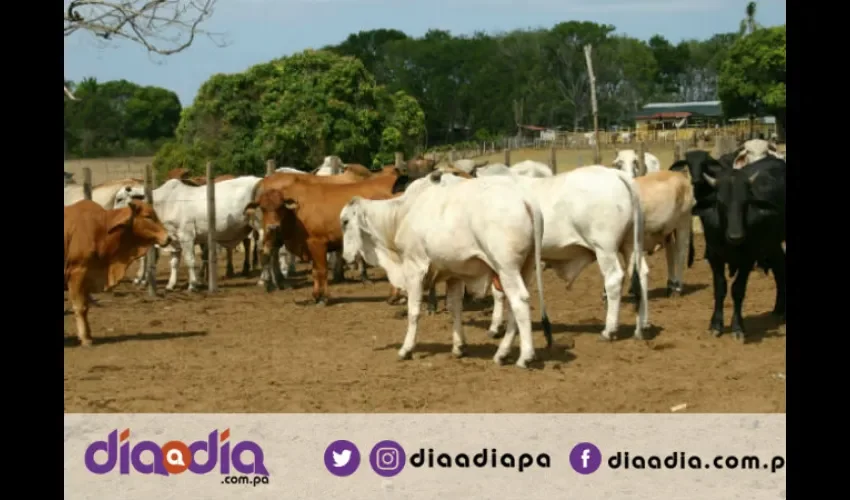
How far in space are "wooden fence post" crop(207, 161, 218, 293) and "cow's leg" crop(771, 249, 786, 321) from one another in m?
7.78

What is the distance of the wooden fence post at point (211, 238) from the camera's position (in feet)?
55.3

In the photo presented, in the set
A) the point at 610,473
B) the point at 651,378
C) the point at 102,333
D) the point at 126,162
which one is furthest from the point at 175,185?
the point at 126,162

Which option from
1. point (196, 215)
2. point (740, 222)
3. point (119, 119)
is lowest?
point (740, 222)

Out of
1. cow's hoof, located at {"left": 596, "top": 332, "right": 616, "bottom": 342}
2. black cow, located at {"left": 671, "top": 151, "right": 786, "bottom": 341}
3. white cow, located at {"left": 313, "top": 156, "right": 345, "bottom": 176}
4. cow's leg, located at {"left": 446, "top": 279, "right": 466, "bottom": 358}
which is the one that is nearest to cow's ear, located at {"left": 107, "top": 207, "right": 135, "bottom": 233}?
cow's leg, located at {"left": 446, "top": 279, "right": 466, "bottom": 358}

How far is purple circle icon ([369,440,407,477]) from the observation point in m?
7.51

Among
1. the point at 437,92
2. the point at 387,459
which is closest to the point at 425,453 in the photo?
the point at 387,459

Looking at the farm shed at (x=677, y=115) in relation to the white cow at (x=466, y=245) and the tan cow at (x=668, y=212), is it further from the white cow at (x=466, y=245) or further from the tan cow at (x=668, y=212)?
the white cow at (x=466, y=245)

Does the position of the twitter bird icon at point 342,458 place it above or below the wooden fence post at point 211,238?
below

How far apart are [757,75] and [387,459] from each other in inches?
1853

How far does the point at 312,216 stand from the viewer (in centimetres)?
1558

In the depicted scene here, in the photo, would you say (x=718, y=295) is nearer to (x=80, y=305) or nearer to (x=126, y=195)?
(x=80, y=305)

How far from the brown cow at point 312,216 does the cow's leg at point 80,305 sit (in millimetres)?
3705

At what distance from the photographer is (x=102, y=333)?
42.9 feet

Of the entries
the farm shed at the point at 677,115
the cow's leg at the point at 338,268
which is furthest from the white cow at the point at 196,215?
the farm shed at the point at 677,115
